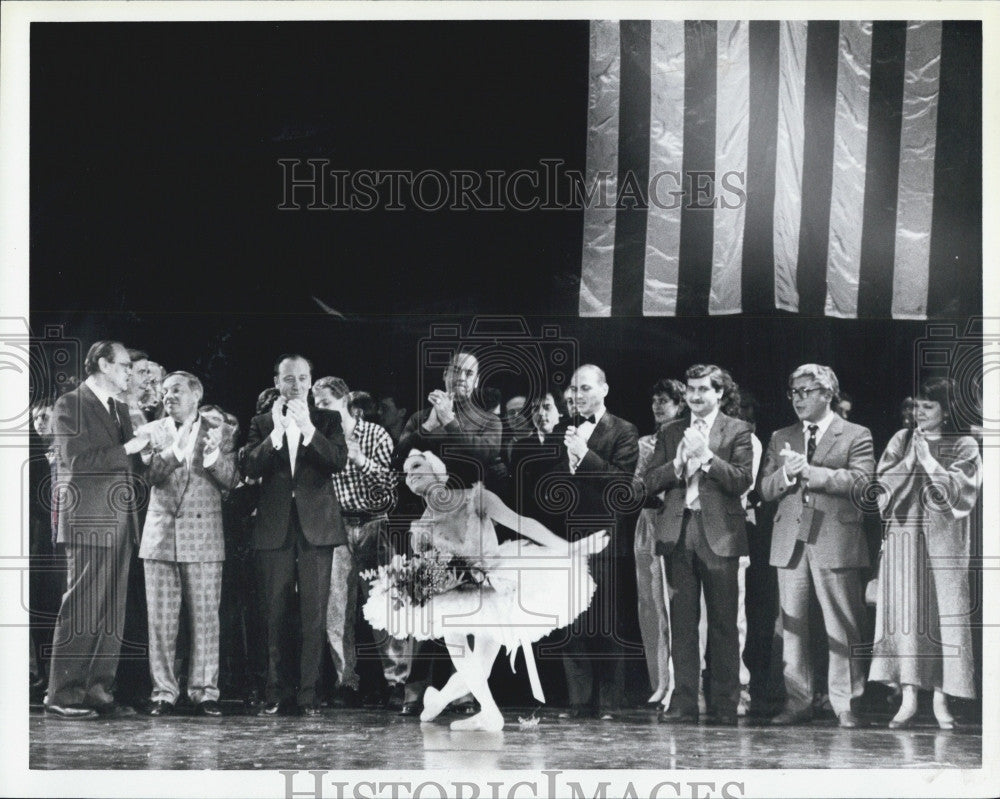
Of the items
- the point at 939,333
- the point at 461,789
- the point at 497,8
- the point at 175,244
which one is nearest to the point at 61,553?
the point at 175,244

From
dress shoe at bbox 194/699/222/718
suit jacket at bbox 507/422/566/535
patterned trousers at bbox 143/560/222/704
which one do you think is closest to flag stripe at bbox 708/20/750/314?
suit jacket at bbox 507/422/566/535

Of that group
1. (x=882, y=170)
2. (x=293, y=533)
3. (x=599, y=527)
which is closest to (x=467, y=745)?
(x=599, y=527)

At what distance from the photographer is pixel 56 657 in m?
6.16

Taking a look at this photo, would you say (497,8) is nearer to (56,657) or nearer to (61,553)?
(61,553)

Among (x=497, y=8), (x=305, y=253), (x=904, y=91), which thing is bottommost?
(x=305, y=253)

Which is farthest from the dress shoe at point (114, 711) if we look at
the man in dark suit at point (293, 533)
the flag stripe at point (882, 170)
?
the flag stripe at point (882, 170)

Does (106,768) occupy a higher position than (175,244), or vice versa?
(175,244)

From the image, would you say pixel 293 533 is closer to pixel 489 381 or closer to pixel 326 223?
pixel 489 381

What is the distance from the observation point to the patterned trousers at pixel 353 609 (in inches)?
242

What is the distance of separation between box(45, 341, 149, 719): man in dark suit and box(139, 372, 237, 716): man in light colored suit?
146 mm

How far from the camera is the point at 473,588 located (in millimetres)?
6137

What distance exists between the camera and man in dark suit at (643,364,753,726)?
6.12 metres

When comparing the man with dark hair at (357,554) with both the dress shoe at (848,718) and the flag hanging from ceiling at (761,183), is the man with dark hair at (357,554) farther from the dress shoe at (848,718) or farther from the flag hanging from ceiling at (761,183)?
the dress shoe at (848,718)

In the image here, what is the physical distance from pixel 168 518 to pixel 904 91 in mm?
4920
